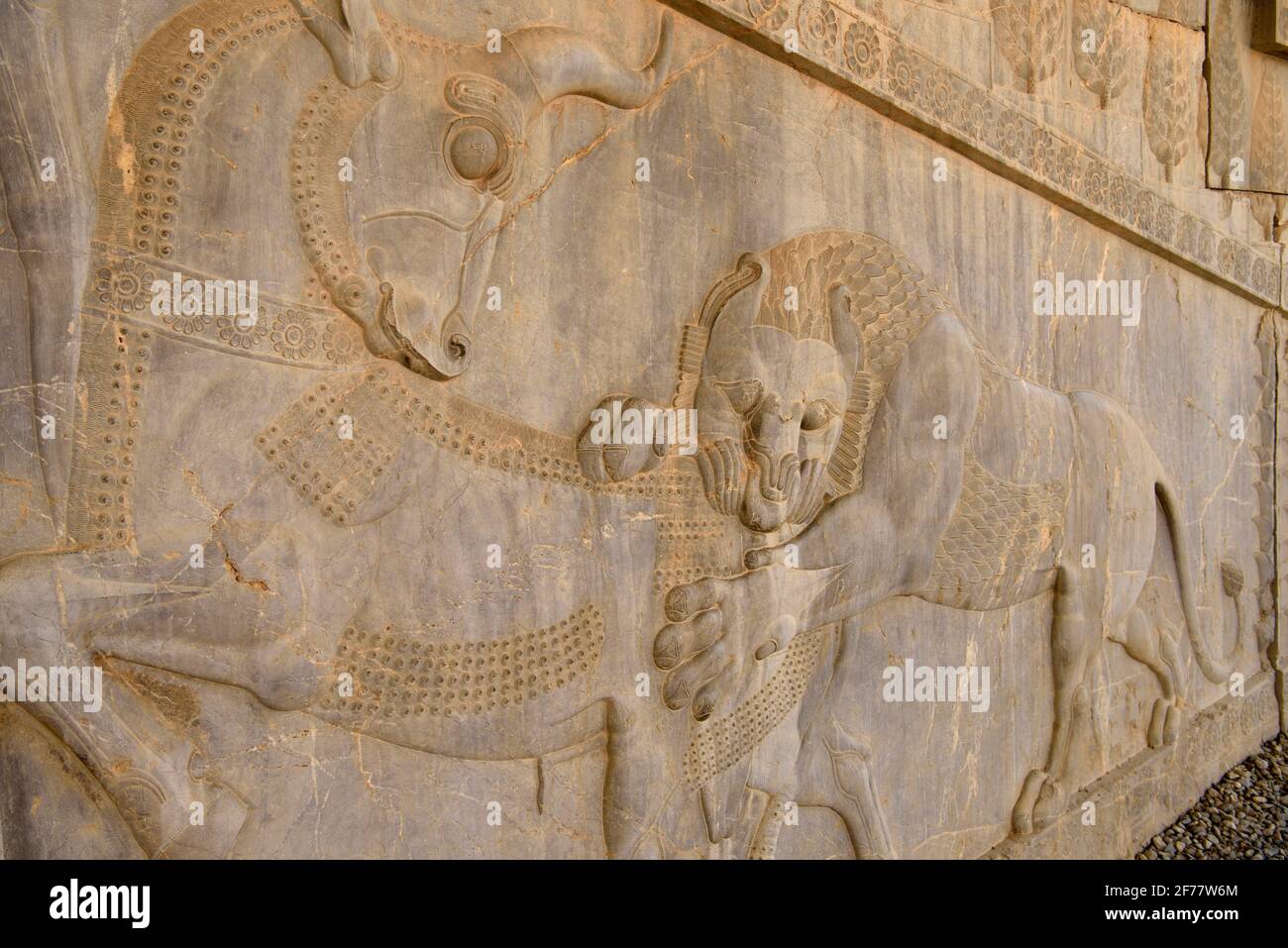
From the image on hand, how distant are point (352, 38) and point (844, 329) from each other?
1.68m

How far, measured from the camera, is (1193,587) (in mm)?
5215

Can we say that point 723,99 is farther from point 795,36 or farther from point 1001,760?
point 1001,760

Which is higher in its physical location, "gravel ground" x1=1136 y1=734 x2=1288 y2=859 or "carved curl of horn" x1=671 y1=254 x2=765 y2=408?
"carved curl of horn" x1=671 y1=254 x2=765 y2=408

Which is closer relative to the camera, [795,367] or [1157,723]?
[795,367]

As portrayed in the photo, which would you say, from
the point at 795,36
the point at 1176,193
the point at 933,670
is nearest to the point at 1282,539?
the point at 1176,193

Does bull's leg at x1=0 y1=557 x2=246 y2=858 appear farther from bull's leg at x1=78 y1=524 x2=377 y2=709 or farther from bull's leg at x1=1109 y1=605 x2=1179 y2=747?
bull's leg at x1=1109 y1=605 x2=1179 y2=747

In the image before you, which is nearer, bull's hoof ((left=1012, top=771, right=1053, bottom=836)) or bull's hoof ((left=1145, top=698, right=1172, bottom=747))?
bull's hoof ((left=1012, top=771, right=1053, bottom=836))

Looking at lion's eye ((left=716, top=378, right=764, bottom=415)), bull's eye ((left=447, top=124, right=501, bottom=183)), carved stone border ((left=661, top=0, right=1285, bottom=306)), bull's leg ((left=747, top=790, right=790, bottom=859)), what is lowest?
bull's leg ((left=747, top=790, right=790, bottom=859))

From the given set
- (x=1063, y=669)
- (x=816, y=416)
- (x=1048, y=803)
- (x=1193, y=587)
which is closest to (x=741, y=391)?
(x=816, y=416)

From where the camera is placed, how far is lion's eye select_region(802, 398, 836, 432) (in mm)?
3205

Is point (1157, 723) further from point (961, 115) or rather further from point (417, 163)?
point (417, 163)

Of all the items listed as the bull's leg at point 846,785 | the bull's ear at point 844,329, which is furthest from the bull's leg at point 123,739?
the bull's ear at point 844,329

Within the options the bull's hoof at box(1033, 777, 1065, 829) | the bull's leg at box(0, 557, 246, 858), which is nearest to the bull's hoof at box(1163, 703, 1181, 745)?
the bull's hoof at box(1033, 777, 1065, 829)

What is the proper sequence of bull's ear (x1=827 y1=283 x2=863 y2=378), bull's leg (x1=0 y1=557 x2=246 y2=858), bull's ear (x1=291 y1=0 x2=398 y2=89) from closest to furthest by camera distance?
bull's leg (x1=0 y1=557 x2=246 y2=858)
bull's ear (x1=291 y1=0 x2=398 y2=89)
bull's ear (x1=827 y1=283 x2=863 y2=378)
